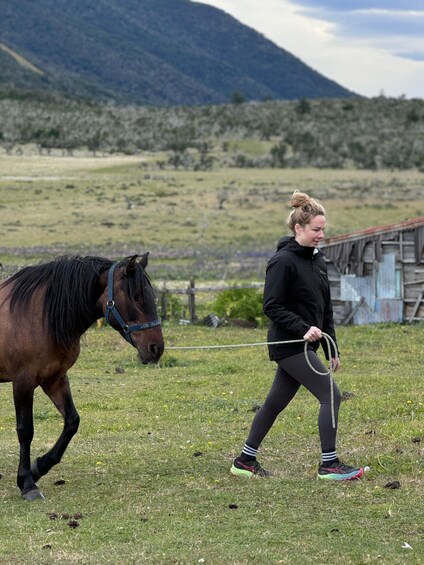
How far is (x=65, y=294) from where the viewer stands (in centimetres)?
856

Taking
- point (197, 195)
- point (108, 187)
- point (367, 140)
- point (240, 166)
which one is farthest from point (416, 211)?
point (367, 140)

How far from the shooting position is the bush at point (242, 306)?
22.2 meters

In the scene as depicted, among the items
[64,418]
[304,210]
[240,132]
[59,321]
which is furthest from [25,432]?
[240,132]

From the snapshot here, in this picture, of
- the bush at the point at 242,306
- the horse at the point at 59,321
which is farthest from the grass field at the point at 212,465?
the bush at the point at 242,306

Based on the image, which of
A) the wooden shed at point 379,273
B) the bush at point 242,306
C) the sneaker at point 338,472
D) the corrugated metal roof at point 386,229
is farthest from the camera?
the wooden shed at point 379,273

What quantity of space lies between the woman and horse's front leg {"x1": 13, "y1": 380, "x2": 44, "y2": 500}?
6.21 ft

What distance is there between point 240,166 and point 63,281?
5998 centimetres

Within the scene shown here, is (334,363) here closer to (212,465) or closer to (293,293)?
(293,293)

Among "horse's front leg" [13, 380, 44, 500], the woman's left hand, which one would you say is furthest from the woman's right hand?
"horse's front leg" [13, 380, 44, 500]

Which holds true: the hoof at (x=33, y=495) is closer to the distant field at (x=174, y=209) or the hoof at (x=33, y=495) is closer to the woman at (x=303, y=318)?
the woman at (x=303, y=318)

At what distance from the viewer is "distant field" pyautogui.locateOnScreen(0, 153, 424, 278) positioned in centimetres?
3728

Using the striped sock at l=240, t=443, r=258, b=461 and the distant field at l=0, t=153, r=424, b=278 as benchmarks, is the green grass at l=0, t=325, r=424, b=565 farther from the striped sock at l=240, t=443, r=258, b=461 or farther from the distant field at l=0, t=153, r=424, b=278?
the distant field at l=0, t=153, r=424, b=278

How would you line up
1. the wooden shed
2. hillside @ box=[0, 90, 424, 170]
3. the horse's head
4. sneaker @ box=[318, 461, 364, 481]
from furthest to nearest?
hillside @ box=[0, 90, 424, 170] → the wooden shed → sneaker @ box=[318, 461, 364, 481] → the horse's head

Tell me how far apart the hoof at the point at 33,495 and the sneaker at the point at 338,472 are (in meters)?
2.28
